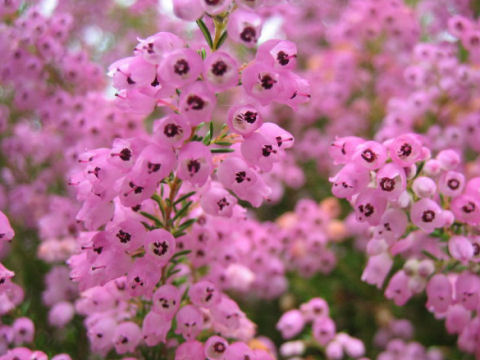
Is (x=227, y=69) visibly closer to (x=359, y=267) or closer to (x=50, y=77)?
(x=50, y=77)

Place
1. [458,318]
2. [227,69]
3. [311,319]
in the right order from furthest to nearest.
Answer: [311,319] → [458,318] → [227,69]

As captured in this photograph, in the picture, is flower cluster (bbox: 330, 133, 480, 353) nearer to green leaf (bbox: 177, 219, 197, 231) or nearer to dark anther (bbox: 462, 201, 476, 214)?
dark anther (bbox: 462, 201, 476, 214)

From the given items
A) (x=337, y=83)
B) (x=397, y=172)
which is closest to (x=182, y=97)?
(x=397, y=172)

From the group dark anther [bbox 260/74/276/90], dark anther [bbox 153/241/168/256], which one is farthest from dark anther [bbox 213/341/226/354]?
dark anther [bbox 260/74/276/90]

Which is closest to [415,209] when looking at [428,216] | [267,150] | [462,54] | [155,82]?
[428,216]

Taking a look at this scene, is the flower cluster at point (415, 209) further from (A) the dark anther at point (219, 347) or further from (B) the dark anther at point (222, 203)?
(A) the dark anther at point (219, 347)

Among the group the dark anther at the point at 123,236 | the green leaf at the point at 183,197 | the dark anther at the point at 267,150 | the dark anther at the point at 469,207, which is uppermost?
the dark anther at the point at 267,150

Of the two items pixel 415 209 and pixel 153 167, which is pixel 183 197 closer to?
pixel 153 167

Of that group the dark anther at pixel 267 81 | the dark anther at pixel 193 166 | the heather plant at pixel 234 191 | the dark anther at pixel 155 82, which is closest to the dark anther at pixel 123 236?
the heather plant at pixel 234 191

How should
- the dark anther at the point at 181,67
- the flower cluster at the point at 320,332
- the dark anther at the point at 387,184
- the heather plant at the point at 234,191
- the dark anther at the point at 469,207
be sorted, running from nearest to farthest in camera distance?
the dark anther at the point at 181,67
the heather plant at the point at 234,191
the dark anther at the point at 387,184
the dark anther at the point at 469,207
the flower cluster at the point at 320,332
